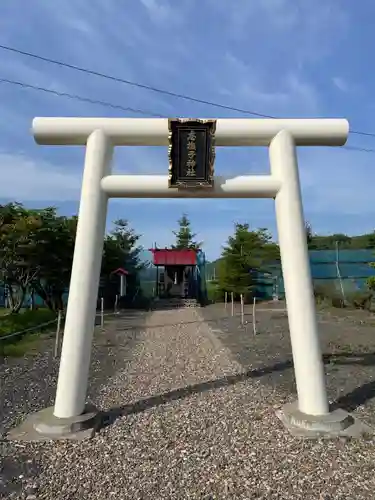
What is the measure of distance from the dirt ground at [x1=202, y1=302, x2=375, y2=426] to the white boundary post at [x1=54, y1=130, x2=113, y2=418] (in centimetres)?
296

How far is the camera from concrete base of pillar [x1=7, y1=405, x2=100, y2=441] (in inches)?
178

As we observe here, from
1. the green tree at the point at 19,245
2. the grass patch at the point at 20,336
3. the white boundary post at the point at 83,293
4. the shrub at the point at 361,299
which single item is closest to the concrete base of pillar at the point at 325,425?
the white boundary post at the point at 83,293

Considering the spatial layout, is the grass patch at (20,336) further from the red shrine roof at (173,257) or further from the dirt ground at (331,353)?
the red shrine roof at (173,257)

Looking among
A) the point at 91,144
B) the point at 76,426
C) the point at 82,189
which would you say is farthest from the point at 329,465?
the point at 91,144

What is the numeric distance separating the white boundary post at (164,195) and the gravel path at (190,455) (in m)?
0.68

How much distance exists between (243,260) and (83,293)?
20.9 meters

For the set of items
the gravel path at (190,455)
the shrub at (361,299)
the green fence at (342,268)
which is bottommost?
the gravel path at (190,455)

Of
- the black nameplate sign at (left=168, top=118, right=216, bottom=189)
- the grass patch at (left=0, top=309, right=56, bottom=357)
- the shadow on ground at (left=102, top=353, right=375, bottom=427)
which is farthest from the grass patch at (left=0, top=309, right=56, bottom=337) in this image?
the black nameplate sign at (left=168, top=118, right=216, bottom=189)

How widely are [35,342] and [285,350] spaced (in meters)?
6.35

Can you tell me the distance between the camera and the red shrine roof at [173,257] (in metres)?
25.6

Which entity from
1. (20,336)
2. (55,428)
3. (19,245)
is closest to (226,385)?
(55,428)

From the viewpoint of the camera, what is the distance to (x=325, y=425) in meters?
4.65

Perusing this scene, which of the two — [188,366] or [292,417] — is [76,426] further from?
[188,366]

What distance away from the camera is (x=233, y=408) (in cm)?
549
